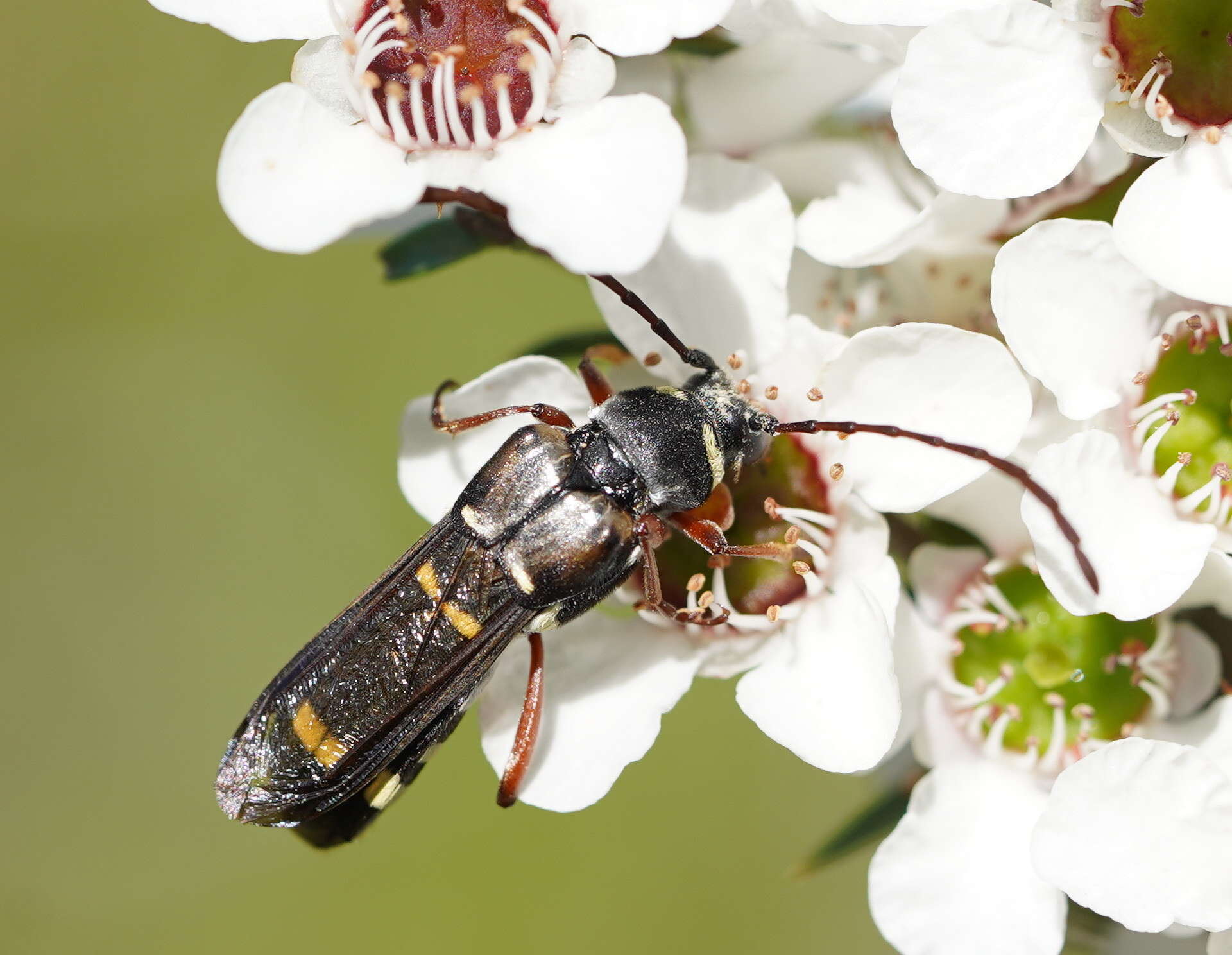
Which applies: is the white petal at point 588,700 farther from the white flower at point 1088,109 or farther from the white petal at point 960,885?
the white flower at point 1088,109

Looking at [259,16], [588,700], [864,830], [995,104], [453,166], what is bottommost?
[864,830]

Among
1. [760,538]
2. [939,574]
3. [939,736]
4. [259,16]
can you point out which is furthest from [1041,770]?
[259,16]

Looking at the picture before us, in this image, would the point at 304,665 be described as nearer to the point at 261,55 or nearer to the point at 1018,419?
the point at 1018,419

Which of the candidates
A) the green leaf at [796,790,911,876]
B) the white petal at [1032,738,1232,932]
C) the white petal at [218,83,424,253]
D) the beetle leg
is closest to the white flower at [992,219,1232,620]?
the white petal at [1032,738,1232,932]

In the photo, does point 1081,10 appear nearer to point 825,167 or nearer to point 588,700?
point 825,167

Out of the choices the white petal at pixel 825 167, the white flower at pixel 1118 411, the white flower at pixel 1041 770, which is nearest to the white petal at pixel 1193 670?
the white flower at pixel 1041 770

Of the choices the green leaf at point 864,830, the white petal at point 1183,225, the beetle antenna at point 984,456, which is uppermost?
the white petal at point 1183,225
